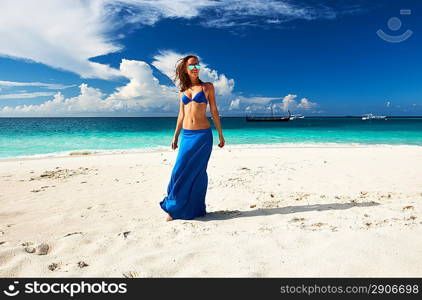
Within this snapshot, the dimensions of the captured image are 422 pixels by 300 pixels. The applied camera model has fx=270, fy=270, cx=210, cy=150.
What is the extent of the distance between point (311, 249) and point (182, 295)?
5.11 feet

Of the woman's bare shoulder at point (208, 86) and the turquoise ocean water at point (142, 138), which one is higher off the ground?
the woman's bare shoulder at point (208, 86)

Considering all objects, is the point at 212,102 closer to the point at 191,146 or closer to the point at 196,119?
the point at 196,119

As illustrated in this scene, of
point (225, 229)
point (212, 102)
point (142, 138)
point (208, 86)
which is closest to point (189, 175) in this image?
point (225, 229)

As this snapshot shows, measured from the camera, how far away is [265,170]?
889 centimetres

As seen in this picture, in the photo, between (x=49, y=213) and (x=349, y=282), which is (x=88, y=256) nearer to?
(x=49, y=213)

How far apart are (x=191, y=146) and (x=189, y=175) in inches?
18.8

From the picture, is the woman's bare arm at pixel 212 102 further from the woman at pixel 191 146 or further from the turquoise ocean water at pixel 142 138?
the turquoise ocean water at pixel 142 138

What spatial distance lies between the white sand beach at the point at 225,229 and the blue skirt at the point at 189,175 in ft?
0.75

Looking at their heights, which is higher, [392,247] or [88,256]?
[392,247]

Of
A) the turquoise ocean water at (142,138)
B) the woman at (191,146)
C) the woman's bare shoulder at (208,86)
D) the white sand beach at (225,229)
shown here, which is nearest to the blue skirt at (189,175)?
the woman at (191,146)

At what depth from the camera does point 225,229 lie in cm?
391

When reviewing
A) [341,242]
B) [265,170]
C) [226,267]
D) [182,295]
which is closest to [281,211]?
[341,242]

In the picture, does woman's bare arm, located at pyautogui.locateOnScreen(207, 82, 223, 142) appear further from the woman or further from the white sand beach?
the white sand beach

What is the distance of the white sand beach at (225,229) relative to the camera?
2770mm
